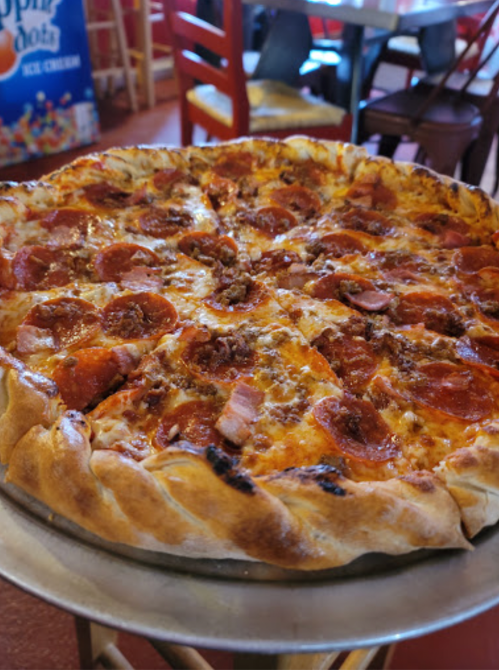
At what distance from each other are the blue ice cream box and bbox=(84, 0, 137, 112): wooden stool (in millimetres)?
1130

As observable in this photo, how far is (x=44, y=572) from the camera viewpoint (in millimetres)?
1300

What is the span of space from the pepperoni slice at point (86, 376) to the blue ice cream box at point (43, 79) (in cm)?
548

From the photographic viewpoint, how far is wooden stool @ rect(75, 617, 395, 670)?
1.56 meters

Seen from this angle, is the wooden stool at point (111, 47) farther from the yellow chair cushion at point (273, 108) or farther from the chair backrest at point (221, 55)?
the yellow chair cushion at point (273, 108)

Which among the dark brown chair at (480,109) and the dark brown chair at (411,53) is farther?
the dark brown chair at (411,53)

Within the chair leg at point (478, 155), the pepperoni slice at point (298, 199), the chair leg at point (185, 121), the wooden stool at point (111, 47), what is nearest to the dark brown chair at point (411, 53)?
the chair leg at point (478, 155)

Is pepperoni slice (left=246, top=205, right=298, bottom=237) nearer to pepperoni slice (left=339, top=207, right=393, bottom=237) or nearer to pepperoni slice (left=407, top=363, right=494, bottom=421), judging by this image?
pepperoni slice (left=339, top=207, right=393, bottom=237)

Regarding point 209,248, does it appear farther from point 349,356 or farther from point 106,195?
point 349,356

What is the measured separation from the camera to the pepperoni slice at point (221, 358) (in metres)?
1.90

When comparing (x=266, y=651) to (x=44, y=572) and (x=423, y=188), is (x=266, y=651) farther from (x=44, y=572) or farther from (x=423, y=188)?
(x=423, y=188)

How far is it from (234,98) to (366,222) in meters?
2.45

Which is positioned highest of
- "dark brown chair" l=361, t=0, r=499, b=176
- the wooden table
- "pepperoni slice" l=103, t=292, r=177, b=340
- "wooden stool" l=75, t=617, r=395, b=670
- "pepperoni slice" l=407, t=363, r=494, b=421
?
the wooden table

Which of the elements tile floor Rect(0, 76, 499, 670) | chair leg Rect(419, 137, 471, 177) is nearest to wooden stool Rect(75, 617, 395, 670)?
tile floor Rect(0, 76, 499, 670)

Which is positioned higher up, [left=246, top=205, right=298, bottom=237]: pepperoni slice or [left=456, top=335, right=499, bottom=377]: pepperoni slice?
[left=246, top=205, right=298, bottom=237]: pepperoni slice
